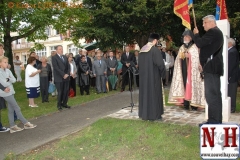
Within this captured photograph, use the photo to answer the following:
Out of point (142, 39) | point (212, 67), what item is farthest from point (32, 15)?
point (212, 67)

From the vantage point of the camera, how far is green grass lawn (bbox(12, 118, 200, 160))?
16.3ft

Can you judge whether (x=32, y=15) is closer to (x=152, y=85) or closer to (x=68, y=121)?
(x=68, y=121)

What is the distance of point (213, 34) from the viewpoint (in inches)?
211

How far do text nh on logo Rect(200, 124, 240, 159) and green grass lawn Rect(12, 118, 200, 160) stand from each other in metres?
1.51

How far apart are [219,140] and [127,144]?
2630 mm

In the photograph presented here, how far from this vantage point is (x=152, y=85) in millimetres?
6820

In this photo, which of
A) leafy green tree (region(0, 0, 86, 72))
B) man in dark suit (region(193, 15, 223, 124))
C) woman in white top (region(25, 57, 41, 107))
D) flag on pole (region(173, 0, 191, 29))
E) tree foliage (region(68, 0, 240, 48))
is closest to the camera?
man in dark suit (region(193, 15, 223, 124))

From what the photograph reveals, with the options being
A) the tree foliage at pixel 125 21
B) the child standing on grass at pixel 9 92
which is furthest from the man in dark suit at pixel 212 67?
the tree foliage at pixel 125 21

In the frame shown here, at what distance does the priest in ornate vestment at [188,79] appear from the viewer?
25.5 ft

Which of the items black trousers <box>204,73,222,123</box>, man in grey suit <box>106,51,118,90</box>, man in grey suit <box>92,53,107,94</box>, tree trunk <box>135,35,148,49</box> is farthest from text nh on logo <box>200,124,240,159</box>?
tree trunk <box>135,35,148,49</box>

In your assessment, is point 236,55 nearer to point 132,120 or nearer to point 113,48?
point 132,120

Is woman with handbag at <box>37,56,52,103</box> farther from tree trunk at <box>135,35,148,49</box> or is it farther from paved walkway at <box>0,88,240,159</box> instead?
tree trunk at <box>135,35,148,49</box>

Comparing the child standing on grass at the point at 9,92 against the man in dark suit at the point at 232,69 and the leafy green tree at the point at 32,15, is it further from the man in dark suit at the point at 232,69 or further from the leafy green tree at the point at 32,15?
the leafy green tree at the point at 32,15

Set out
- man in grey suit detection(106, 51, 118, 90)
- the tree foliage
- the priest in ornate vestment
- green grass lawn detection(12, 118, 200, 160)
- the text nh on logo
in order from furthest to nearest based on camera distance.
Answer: the tree foliage → man in grey suit detection(106, 51, 118, 90) → the priest in ornate vestment → green grass lawn detection(12, 118, 200, 160) → the text nh on logo
